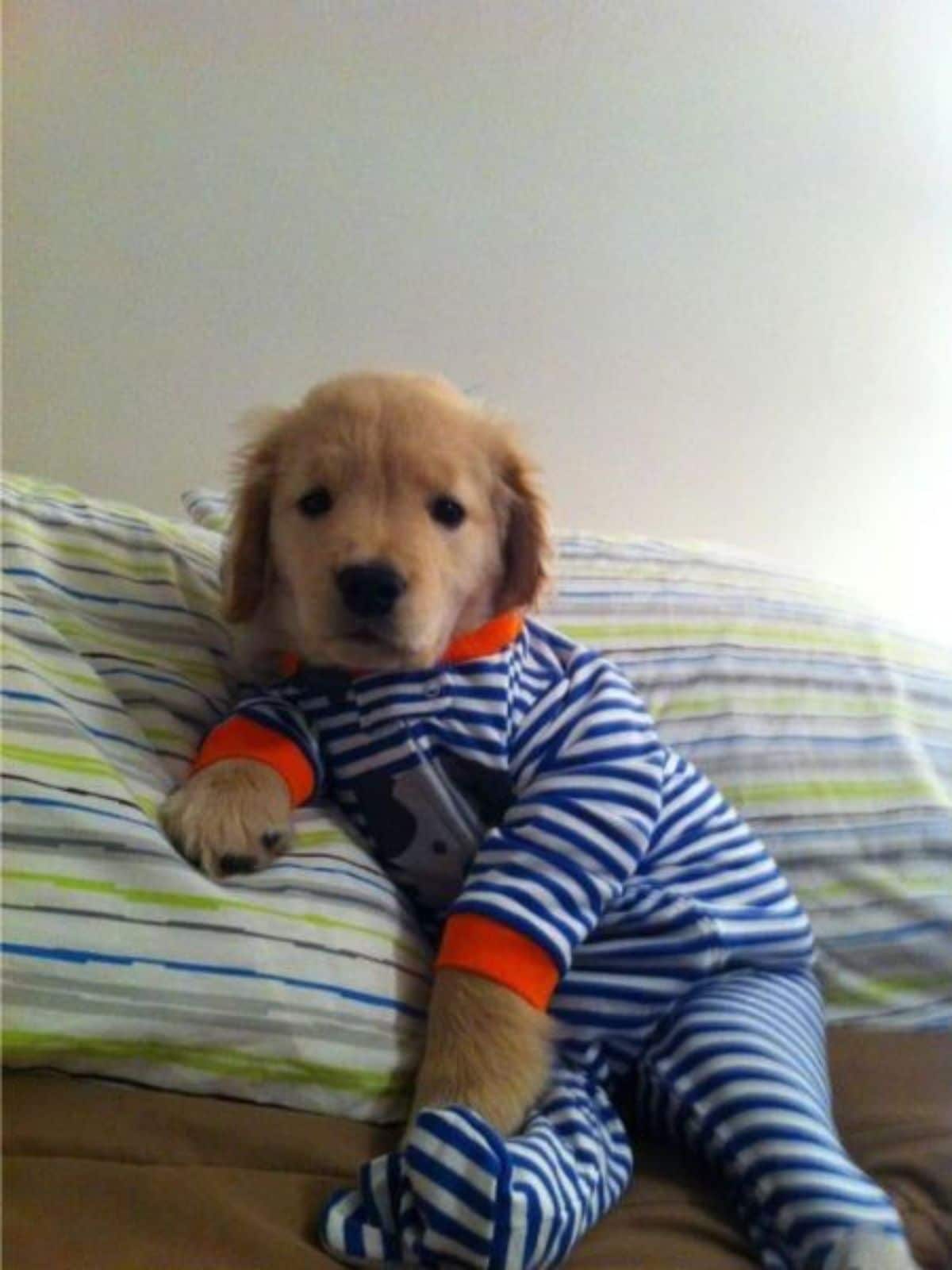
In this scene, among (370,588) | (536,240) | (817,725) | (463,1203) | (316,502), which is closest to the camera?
(463,1203)

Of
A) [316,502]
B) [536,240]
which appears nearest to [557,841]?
[316,502]

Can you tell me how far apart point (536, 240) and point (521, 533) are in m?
0.88

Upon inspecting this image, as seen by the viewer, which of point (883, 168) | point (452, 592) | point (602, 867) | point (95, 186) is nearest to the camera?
point (602, 867)

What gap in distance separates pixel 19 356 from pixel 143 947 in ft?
3.82

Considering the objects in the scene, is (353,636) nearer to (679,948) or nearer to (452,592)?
(452,592)

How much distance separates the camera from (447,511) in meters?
1.13

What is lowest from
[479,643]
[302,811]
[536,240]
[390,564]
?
[302,811]

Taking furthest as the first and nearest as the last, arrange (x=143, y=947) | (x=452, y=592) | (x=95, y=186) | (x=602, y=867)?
(x=95, y=186)
(x=452, y=592)
(x=602, y=867)
(x=143, y=947)

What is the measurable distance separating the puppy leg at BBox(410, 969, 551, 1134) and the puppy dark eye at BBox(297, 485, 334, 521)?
0.47 metres

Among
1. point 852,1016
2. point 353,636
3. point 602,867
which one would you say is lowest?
point 852,1016

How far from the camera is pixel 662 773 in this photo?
3.66ft

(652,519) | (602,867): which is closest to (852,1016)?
(602,867)

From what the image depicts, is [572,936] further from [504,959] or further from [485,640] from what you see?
[485,640]

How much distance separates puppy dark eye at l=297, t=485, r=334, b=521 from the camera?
111cm
